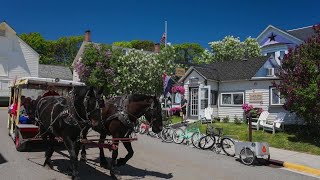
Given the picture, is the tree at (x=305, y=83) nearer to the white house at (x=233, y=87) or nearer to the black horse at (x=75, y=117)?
the white house at (x=233, y=87)

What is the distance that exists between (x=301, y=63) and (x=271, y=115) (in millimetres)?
6899

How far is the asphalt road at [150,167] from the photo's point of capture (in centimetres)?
912

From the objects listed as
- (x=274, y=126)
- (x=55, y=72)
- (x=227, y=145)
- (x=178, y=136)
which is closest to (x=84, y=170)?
(x=227, y=145)

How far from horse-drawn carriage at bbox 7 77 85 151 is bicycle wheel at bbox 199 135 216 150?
612cm

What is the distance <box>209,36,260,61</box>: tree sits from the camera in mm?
47769

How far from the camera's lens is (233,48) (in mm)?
48875

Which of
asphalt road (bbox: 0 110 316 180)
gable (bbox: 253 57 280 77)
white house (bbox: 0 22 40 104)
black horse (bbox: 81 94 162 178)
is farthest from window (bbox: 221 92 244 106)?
white house (bbox: 0 22 40 104)

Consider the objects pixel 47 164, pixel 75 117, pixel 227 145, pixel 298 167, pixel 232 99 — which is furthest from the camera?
pixel 232 99

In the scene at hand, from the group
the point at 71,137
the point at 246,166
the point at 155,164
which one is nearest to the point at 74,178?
the point at 71,137

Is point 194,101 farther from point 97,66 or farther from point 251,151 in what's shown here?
point 97,66

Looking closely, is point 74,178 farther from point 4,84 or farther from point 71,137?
point 4,84

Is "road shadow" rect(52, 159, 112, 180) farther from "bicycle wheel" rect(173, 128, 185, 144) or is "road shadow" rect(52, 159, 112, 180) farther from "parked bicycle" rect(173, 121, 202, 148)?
"bicycle wheel" rect(173, 128, 185, 144)

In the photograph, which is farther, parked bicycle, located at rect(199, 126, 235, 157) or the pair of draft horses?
parked bicycle, located at rect(199, 126, 235, 157)

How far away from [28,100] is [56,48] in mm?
78646
